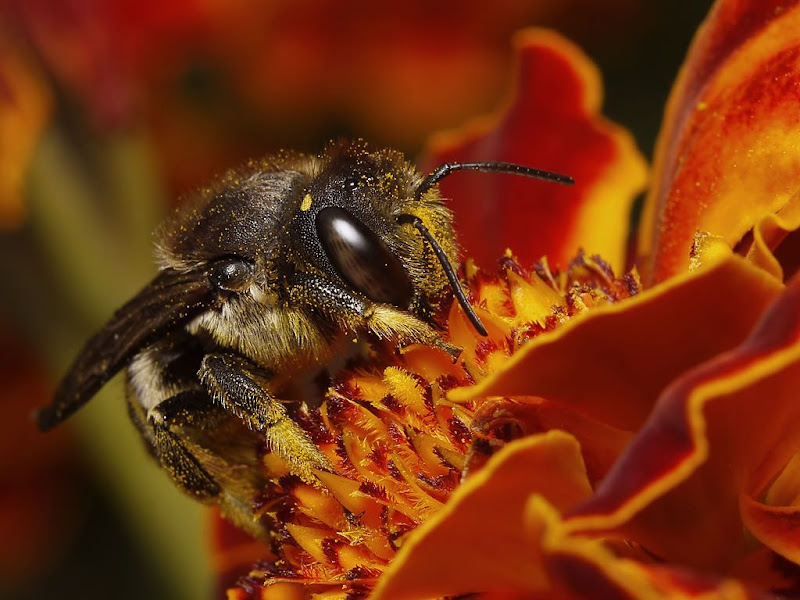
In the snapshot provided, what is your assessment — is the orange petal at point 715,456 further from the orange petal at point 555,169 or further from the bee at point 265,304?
the orange petal at point 555,169

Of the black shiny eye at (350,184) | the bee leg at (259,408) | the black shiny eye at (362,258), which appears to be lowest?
the bee leg at (259,408)

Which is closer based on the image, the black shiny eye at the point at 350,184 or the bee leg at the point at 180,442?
the black shiny eye at the point at 350,184

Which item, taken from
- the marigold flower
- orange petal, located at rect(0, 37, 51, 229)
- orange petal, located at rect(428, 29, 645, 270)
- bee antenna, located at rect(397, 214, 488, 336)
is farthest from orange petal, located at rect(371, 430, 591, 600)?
orange petal, located at rect(0, 37, 51, 229)

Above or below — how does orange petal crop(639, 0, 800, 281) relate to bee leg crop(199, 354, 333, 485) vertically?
below

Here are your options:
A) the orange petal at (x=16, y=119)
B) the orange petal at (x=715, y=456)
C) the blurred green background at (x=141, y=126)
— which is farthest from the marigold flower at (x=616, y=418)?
the orange petal at (x=16, y=119)

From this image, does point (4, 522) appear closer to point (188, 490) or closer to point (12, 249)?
point (12, 249)

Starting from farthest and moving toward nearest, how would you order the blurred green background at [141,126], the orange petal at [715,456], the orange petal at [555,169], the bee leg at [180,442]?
the blurred green background at [141,126] → the orange petal at [555,169] → the bee leg at [180,442] → the orange petal at [715,456]

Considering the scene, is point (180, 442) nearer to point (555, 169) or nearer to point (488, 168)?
point (488, 168)

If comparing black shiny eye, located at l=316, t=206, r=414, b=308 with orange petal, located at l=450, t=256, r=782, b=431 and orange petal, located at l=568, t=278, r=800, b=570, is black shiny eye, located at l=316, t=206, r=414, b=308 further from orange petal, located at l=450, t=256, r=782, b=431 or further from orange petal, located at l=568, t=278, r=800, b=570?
orange petal, located at l=568, t=278, r=800, b=570
